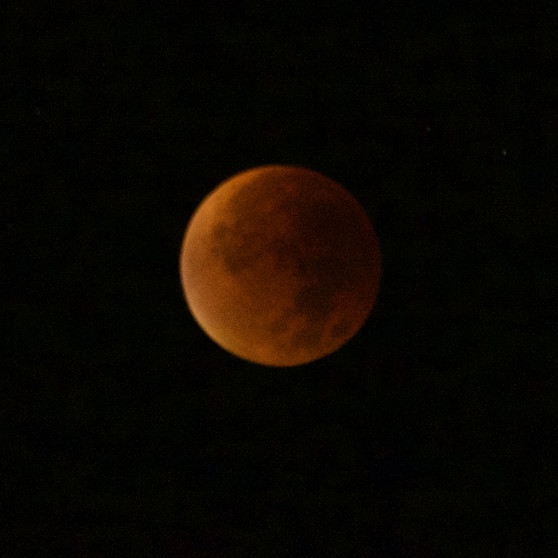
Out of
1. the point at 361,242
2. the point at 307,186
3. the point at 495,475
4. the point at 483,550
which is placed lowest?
the point at 483,550

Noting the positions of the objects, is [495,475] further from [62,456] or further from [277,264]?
[62,456]

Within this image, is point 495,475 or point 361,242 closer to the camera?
point 361,242

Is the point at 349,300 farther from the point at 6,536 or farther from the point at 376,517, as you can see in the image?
the point at 6,536

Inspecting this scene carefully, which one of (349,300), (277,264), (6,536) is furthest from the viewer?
(6,536)

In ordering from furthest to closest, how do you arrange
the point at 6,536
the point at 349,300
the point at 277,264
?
the point at 6,536, the point at 349,300, the point at 277,264

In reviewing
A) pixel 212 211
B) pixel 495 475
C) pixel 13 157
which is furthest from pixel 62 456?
pixel 495 475

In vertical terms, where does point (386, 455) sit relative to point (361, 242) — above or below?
below
